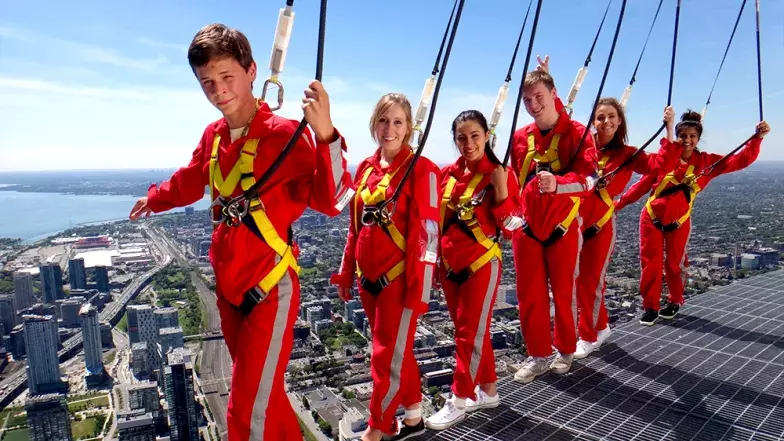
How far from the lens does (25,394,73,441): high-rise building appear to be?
19.0 metres

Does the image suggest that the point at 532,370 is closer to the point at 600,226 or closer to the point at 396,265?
the point at 600,226

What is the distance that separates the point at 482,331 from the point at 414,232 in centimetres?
77

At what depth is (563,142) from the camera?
328 cm

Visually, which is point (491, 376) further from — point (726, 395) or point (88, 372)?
point (88, 372)

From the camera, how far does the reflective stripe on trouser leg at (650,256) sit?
450 centimetres

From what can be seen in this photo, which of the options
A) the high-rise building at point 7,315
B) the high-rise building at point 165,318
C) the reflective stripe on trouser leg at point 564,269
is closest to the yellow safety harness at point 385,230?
the reflective stripe on trouser leg at point 564,269

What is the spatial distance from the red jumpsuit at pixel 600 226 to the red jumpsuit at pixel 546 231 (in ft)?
1.35

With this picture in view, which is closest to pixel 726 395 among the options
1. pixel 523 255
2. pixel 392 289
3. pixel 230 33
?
pixel 523 255

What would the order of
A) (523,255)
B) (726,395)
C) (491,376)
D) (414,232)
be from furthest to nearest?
(726,395) → (523,255) → (491,376) → (414,232)

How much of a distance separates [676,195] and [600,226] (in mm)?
1022

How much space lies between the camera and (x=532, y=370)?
360cm

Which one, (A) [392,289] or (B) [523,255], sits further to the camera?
(B) [523,255]

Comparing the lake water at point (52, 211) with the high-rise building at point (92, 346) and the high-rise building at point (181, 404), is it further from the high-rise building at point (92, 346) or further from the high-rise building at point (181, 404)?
the high-rise building at point (181, 404)

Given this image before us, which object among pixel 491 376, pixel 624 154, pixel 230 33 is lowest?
pixel 491 376
